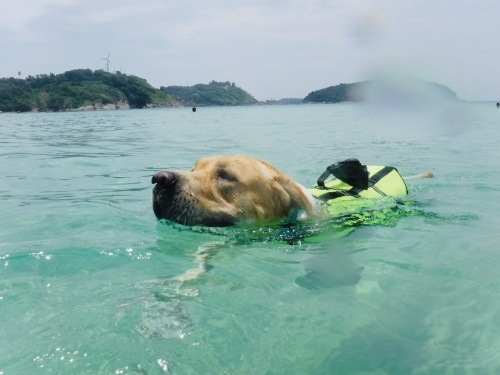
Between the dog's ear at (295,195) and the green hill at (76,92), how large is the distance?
130 m

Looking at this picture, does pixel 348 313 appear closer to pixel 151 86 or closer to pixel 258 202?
pixel 258 202

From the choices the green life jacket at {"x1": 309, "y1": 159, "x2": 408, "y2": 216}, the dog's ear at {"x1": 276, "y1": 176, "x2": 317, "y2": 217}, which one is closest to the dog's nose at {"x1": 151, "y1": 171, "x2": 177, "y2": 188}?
the dog's ear at {"x1": 276, "y1": 176, "x2": 317, "y2": 217}

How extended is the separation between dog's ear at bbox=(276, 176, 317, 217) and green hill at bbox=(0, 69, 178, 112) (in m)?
130

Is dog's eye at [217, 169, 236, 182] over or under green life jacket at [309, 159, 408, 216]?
over

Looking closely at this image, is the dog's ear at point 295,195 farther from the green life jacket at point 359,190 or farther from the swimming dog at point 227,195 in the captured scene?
the green life jacket at point 359,190

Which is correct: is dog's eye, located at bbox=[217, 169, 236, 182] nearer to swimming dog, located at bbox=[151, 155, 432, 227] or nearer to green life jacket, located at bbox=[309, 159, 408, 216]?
swimming dog, located at bbox=[151, 155, 432, 227]

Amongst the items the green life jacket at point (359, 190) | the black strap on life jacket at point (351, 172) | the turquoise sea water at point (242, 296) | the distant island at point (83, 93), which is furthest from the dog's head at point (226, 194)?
the distant island at point (83, 93)

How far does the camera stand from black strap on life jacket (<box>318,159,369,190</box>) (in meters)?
6.27

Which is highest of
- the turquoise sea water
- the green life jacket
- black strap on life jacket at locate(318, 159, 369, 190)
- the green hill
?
the green hill

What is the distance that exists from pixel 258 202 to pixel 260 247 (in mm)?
558

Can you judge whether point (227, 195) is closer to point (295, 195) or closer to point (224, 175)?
point (224, 175)

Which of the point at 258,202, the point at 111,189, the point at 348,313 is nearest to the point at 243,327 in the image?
the point at 348,313

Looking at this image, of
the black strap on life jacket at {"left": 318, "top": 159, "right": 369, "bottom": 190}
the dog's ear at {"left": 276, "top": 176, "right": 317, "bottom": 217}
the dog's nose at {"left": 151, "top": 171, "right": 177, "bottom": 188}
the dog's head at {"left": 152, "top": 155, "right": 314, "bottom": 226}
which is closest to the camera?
the dog's nose at {"left": 151, "top": 171, "right": 177, "bottom": 188}

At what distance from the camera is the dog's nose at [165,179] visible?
183 inches
